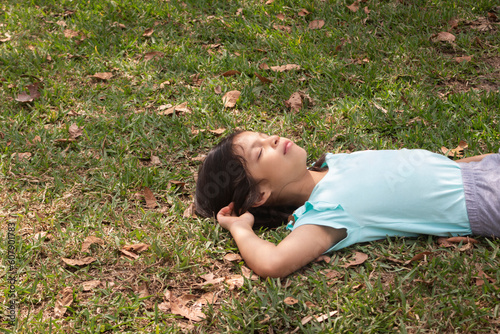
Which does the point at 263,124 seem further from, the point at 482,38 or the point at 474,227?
the point at 482,38

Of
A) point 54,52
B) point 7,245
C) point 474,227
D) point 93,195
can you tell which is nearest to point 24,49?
point 54,52

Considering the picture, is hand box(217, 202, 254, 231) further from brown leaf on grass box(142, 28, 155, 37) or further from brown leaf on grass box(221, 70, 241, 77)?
brown leaf on grass box(142, 28, 155, 37)

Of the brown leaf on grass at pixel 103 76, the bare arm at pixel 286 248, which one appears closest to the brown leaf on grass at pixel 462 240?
the bare arm at pixel 286 248

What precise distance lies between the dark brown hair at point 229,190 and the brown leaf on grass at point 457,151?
45.5 inches

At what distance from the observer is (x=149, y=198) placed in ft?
10.8

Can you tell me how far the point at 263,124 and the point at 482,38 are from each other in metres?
2.25

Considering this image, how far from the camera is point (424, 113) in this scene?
3.77 m

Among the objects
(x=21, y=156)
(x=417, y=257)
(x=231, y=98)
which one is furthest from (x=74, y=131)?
(x=417, y=257)

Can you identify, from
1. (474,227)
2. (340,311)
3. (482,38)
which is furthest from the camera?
(482,38)

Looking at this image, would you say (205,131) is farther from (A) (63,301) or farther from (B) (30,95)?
(A) (63,301)

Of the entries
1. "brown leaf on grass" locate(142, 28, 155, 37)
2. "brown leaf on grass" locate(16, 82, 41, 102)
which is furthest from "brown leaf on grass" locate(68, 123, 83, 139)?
"brown leaf on grass" locate(142, 28, 155, 37)

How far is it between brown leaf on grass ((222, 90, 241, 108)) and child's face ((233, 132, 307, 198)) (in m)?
1.18

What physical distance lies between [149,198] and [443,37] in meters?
3.03

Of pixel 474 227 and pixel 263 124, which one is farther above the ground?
pixel 474 227
